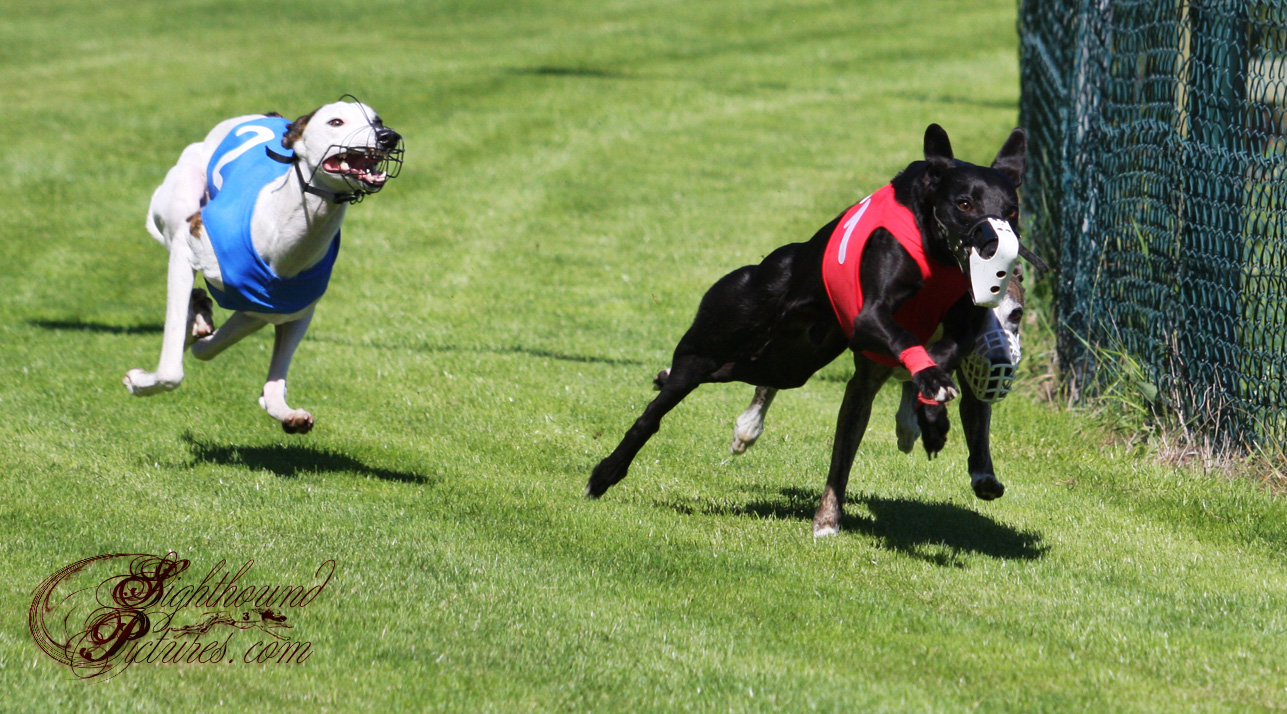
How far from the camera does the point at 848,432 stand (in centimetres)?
621

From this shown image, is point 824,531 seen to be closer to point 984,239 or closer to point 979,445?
point 979,445

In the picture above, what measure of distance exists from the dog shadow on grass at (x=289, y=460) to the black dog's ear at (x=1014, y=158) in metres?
3.32

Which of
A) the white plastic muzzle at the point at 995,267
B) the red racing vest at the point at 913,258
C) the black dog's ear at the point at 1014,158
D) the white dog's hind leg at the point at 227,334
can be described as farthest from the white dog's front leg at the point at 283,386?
the black dog's ear at the point at 1014,158

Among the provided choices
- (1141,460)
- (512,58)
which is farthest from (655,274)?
(512,58)

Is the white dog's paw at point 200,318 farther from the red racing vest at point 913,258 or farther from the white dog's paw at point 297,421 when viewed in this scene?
the red racing vest at point 913,258

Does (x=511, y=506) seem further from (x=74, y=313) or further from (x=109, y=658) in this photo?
(x=74, y=313)

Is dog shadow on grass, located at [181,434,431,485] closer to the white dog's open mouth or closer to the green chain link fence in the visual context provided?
the white dog's open mouth

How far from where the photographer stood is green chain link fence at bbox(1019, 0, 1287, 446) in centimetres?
672

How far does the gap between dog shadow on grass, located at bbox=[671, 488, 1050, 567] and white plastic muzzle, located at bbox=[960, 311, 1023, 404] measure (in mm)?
731

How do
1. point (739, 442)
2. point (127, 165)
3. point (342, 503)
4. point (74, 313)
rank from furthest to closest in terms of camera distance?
Result: point (127, 165) → point (74, 313) → point (739, 442) → point (342, 503)

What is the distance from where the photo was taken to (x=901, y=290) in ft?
17.6

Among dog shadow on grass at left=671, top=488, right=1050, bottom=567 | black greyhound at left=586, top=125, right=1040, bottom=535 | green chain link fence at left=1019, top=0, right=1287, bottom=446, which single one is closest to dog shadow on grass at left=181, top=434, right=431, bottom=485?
black greyhound at left=586, top=125, right=1040, bottom=535

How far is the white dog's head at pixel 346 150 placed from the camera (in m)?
6.20

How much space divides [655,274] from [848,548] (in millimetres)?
7058
